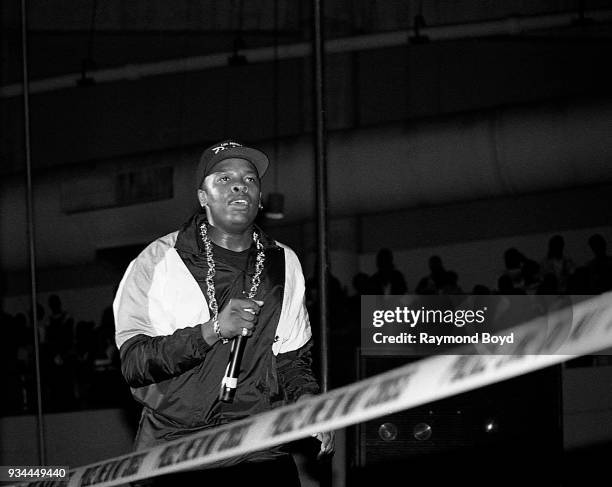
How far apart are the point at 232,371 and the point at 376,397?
56cm

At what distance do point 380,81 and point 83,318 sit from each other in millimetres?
4117

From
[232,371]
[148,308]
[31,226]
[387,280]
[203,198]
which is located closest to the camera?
[232,371]

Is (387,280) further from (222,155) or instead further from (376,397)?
(376,397)

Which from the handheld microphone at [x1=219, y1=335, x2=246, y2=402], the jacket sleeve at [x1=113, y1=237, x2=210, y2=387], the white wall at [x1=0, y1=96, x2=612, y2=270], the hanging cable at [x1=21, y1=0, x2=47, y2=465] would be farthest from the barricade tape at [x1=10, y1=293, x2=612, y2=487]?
the white wall at [x1=0, y1=96, x2=612, y2=270]

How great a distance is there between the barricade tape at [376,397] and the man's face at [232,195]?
20.7 inches

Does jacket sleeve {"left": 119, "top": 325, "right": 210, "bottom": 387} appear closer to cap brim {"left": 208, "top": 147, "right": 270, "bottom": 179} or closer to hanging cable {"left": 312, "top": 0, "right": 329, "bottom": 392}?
cap brim {"left": 208, "top": 147, "right": 270, "bottom": 179}

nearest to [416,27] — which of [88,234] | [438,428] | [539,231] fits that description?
[539,231]

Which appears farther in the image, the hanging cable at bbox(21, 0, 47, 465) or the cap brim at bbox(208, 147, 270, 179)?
the hanging cable at bbox(21, 0, 47, 465)

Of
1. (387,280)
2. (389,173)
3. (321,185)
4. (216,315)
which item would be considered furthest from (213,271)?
(389,173)

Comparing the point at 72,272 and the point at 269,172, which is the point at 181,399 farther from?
the point at 72,272

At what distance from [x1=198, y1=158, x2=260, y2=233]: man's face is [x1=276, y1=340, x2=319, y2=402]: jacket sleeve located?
0.37 m

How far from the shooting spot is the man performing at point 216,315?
2.93 metres

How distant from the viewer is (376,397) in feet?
7.66

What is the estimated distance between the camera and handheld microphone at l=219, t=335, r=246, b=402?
9.09 feet
